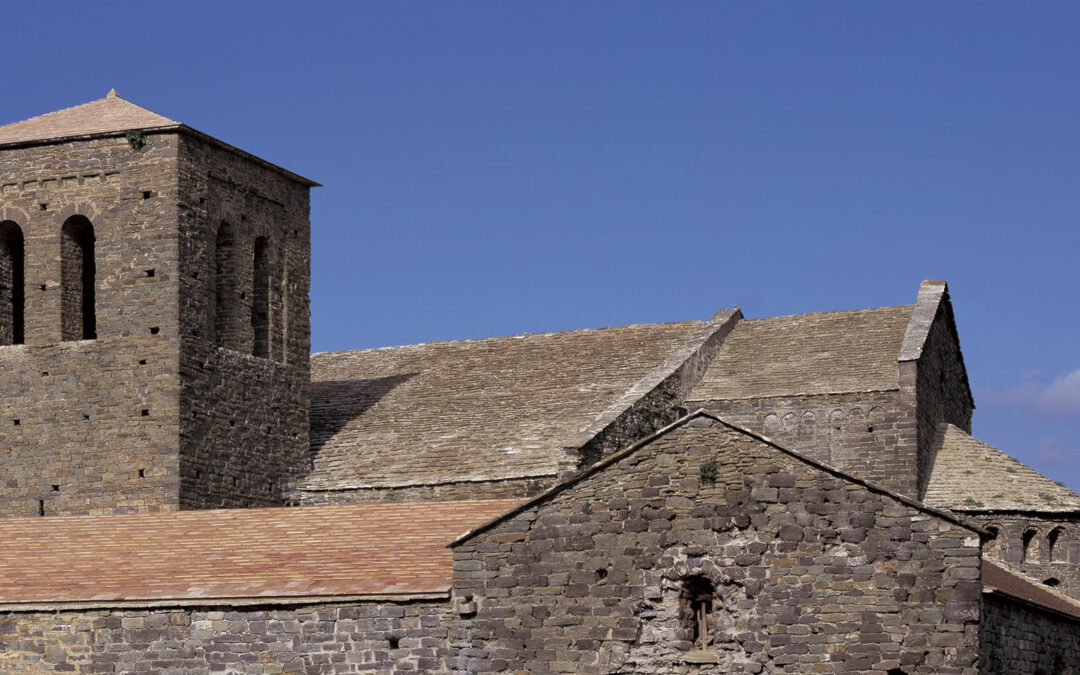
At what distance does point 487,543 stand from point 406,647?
5.07ft

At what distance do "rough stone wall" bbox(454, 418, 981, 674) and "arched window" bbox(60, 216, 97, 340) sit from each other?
11.4 m

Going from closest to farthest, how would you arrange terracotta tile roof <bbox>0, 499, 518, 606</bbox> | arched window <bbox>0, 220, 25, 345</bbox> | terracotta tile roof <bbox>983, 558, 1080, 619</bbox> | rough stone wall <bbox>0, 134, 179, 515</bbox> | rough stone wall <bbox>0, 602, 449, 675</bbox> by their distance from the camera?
rough stone wall <bbox>0, 602, 449, 675</bbox>, terracotta tile roof <bbox>983, 558, 1080, 619</bbox>, terracotta tile roof <bbox>0, 499, 518, 606</bbox>, rough stone wall <bbox>0, 134, 179, 515</bbox>, arched window <bbox>0, 220, 25, 345</bbox>

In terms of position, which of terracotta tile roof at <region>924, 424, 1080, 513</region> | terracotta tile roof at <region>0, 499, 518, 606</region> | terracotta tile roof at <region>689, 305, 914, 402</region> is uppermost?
terracotta tile roof at <region>689, 305, 914, 402</region>

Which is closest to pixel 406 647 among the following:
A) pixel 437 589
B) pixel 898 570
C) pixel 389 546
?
pixel 437 589

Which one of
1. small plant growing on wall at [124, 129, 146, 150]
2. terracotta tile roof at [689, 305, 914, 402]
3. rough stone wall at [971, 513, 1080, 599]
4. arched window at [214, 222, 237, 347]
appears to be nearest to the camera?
rough stone wall at [971, 513, 1080, 599]

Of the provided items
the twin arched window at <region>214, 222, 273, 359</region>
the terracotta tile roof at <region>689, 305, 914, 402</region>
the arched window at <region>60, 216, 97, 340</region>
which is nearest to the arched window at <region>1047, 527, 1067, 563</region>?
the terracotta tile roof at <region>689, 305, 914, 402</region>

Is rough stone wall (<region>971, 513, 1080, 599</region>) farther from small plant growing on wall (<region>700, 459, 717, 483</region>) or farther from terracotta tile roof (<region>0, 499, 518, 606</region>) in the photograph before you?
small plant growing on wall (<region>700, 459, 717, 483</region>)

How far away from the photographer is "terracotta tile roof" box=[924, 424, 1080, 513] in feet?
89.5

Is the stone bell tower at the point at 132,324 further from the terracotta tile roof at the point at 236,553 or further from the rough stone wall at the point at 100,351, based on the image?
the terracotta tile roof at the point at 236,553

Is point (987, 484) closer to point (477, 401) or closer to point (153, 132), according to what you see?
point (477, 401)

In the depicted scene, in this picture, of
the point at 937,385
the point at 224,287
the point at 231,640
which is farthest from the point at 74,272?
the point at 937,385

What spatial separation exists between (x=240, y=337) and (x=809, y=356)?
980cm

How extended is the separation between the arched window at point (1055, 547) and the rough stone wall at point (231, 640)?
1167 cm

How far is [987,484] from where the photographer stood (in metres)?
27.9
